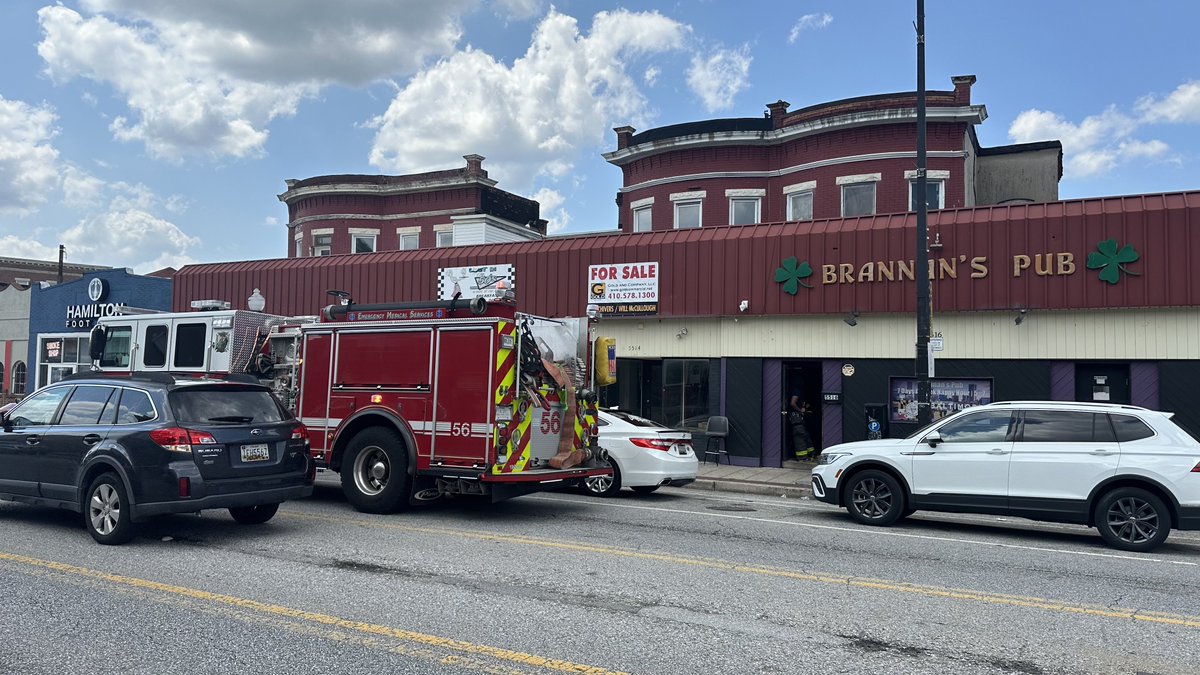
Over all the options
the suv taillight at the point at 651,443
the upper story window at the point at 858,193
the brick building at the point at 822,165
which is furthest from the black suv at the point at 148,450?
the upper story window at the point at 858,193

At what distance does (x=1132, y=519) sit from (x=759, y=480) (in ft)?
22.7

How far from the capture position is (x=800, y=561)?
8.27 m

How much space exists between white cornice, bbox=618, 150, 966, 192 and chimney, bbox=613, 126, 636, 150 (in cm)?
132

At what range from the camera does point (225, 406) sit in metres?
8.96

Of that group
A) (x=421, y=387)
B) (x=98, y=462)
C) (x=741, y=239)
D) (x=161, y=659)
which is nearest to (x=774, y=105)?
(x=741, y=239)

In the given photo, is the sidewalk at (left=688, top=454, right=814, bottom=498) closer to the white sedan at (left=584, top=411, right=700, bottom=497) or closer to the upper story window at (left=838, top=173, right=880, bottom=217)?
the white sedan at (left=584, top=411, right=700, bottom=497)

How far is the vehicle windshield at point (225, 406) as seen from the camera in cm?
861

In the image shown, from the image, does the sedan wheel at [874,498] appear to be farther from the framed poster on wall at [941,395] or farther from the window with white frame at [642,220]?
the window with white frame at [642,220]

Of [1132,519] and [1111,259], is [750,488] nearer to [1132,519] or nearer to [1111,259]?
[1132,519]

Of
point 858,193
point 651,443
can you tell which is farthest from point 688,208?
point 651,443

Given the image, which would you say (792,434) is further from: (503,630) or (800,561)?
(503,630)

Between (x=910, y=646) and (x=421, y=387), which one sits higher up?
(x=421, y=387)

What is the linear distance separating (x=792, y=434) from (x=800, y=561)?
10.5m

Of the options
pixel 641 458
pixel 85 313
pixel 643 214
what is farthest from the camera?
pixel 85 313
